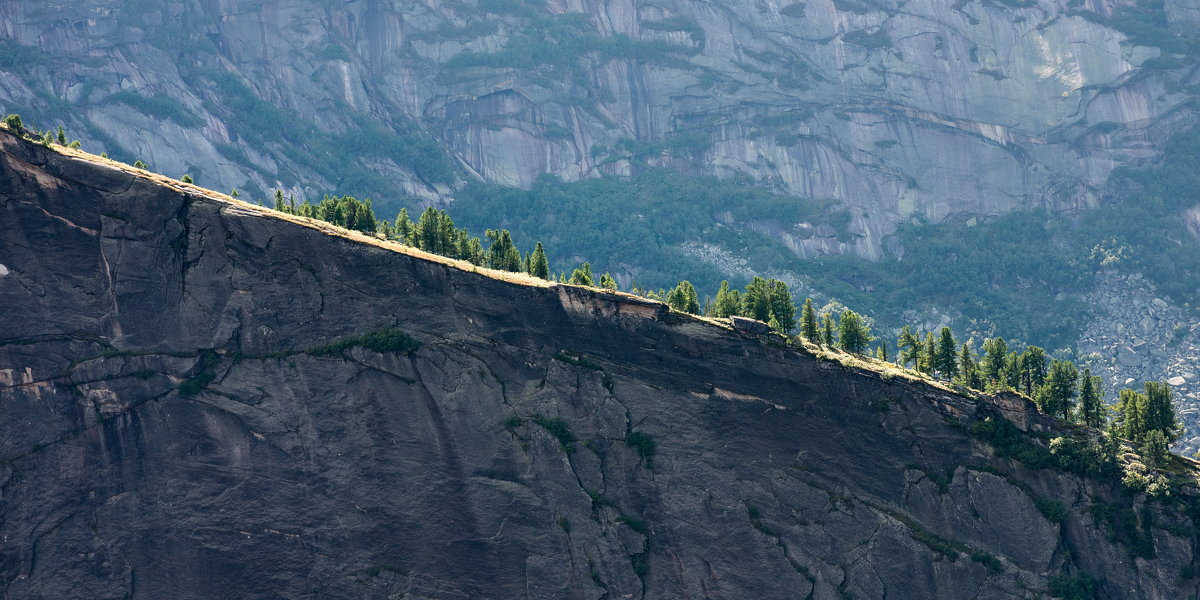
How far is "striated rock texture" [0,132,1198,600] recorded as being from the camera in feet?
397

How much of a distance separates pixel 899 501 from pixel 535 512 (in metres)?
33.1

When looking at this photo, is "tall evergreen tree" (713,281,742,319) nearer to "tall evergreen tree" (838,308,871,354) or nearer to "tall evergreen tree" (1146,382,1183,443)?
"tall evergreen tree" (838,308,871,354)

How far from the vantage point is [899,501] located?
127500 mm

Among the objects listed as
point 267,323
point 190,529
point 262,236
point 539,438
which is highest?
point 262,236

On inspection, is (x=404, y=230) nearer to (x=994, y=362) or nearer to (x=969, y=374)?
(x=969, y=374)

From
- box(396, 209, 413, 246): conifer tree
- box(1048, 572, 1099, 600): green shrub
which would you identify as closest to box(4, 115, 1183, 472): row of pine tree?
box(396, 209, 413, 246): conifer tree

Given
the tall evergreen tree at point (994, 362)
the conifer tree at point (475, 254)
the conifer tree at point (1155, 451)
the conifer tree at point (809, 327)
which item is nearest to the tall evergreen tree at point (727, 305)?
the conifer tree at point (809, 327)

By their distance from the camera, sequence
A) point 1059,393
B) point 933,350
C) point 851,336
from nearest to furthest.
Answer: point 1059,393, point 933,350, point 851,336

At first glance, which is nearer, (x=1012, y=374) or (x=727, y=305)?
(x=1012, y=374)

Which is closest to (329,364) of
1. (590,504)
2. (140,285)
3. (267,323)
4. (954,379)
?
(267,323)

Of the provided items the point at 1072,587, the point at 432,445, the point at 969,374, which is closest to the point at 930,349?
the point at 969,374

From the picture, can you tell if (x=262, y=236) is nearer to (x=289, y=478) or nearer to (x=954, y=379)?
(x=289, y=478)

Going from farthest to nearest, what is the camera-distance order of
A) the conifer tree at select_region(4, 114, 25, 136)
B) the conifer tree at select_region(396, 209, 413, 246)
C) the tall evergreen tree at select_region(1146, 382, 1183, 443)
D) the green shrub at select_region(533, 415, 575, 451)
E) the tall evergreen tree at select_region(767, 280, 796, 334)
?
the conifer tree at select_region(396, 209, 413, 246)
the tall evergreen tree at select_region(767, 280, 796, 334)
the tall evergreen tree at select_region(1146, 382, 1183, 443)
the conifer tree at select_region(4, 114, 25, 136)
the green shrub at select_region(533, 415, 575, 451)

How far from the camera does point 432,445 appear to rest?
412ft
